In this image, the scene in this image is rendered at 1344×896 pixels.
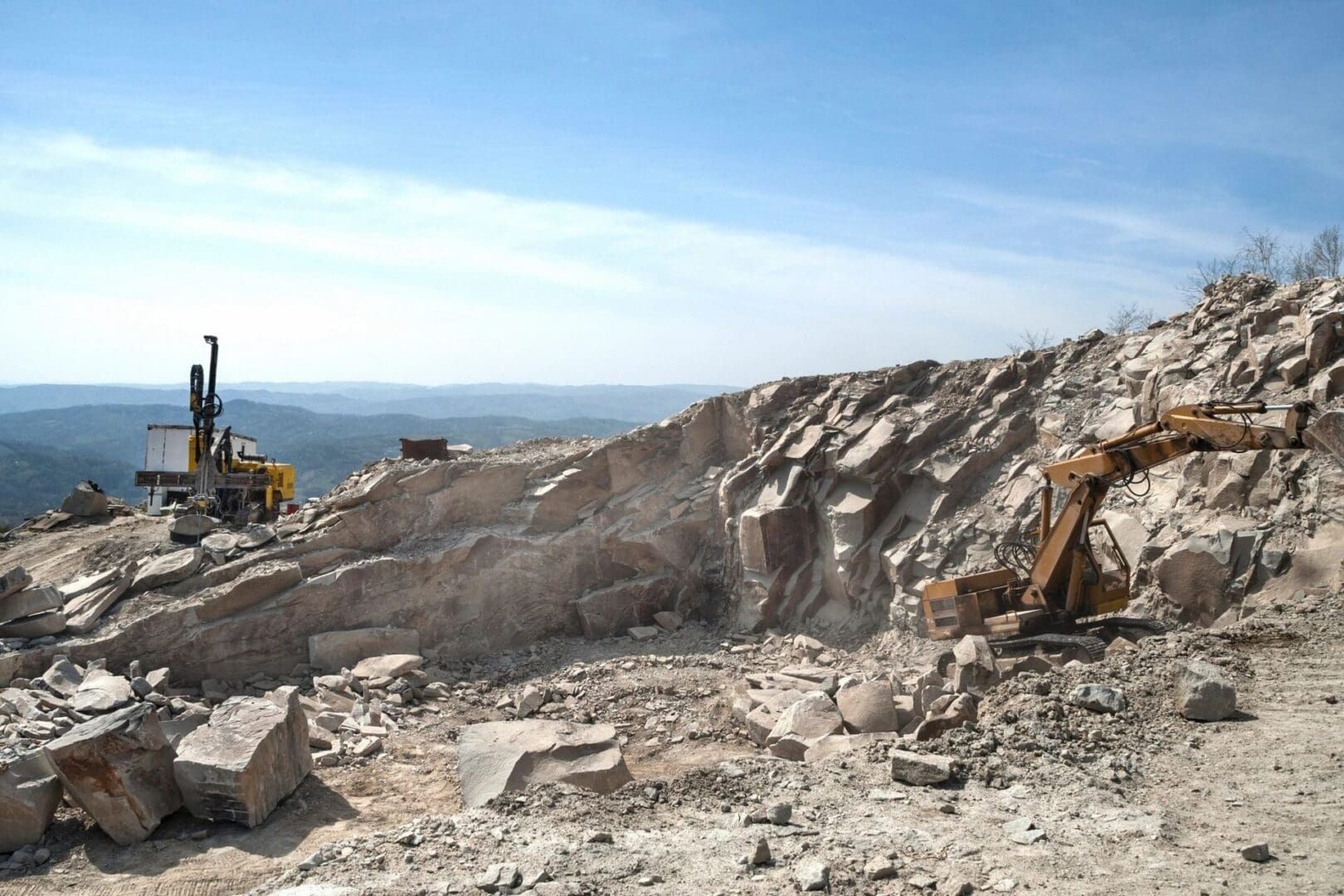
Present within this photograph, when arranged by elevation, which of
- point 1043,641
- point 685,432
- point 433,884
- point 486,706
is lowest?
point 486,706

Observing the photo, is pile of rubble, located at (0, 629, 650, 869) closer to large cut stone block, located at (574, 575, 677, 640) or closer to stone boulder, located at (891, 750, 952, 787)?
stone boulder, located at (891, 750, 952, 787)

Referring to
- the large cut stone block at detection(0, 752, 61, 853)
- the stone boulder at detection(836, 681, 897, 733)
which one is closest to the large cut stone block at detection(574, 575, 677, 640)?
the stone boulder at detection(836, 681, 897, 733)

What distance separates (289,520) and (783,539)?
24.4ft

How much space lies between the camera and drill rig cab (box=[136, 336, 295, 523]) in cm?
1622

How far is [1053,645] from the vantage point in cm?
991

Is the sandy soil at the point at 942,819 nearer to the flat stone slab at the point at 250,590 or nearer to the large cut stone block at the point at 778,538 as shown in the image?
the flat stone slab at the point at 250,590

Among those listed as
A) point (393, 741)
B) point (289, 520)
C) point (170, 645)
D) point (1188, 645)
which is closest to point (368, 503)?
point (289, 520)

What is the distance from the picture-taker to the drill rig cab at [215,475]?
16.2 meters

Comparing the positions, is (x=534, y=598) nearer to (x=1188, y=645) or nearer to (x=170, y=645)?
(x=170, y=645)

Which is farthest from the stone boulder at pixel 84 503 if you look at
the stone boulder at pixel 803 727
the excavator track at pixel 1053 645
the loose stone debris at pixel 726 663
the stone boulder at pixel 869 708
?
the excavator track at pixel 1053 645

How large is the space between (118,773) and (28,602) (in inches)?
226

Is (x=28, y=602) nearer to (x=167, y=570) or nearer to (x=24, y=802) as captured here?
(x=167, y=570)

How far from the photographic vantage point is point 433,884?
19.3 ft

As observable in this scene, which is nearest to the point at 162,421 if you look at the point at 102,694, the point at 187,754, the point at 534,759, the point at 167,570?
the point at 167,570
